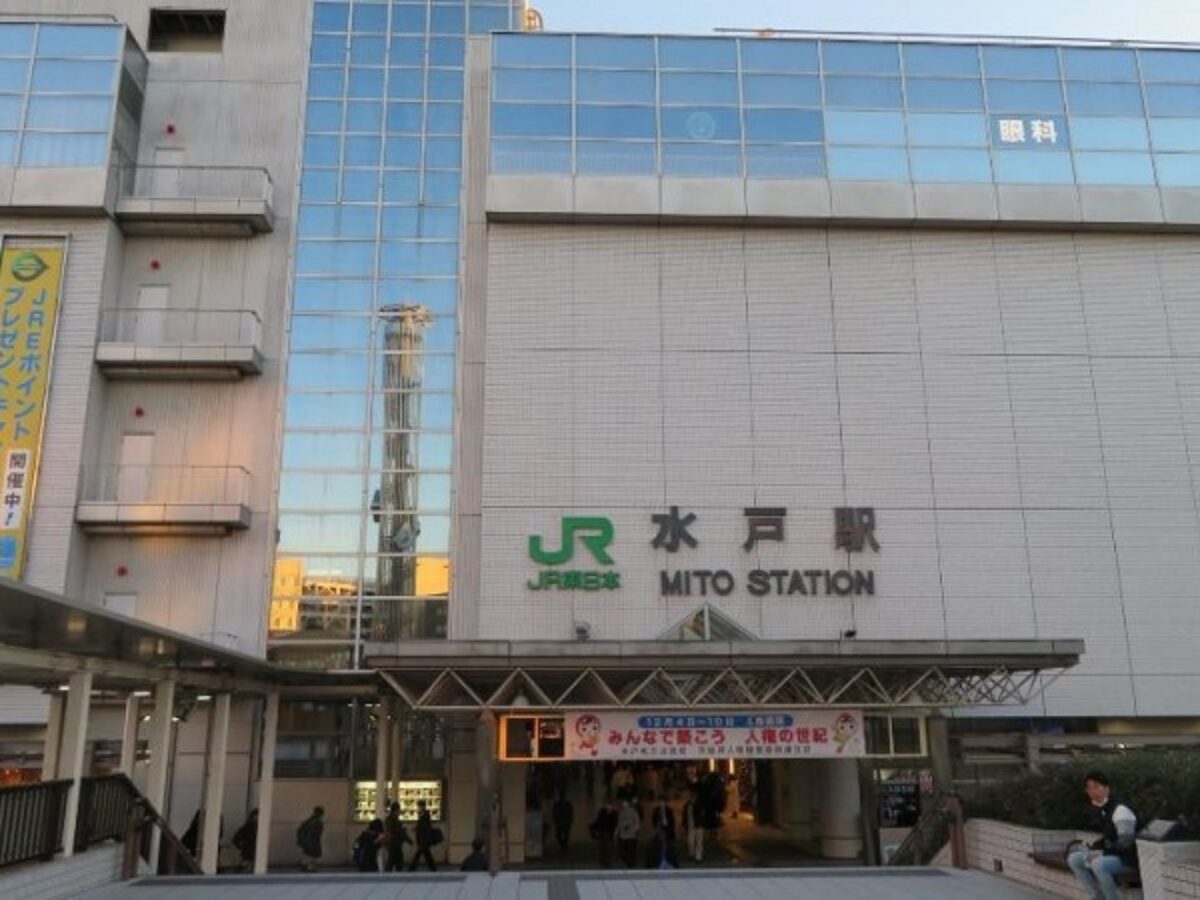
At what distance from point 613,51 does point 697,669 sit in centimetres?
1646

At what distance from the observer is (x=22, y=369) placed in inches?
896

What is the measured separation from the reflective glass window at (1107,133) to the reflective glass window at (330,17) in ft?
63.2

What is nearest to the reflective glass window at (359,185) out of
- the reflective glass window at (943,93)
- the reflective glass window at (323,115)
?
the reflective glass window at (323,115)

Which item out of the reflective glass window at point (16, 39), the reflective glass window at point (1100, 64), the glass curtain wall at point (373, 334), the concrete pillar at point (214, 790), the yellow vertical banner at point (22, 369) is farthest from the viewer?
the reflective glass window at point (1100, 64)

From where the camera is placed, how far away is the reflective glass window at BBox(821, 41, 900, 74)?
25.9 m

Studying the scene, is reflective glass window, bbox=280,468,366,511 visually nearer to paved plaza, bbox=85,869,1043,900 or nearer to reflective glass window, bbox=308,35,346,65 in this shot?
paved plaza, bbox=85,869,1043,900

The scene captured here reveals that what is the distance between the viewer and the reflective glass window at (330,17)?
87.2ft

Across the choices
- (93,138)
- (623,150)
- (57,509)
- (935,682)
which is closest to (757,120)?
(623,150)

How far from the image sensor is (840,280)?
968 inches

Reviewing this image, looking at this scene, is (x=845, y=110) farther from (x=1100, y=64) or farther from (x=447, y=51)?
(x=447, y=51)

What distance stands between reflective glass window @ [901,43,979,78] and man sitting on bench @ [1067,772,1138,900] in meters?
20.3

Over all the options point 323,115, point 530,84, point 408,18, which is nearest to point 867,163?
point 530,84

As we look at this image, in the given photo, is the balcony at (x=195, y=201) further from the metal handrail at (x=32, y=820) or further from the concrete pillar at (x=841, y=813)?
the concrete pillar at (x=841, y=813)

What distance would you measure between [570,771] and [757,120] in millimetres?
17782
